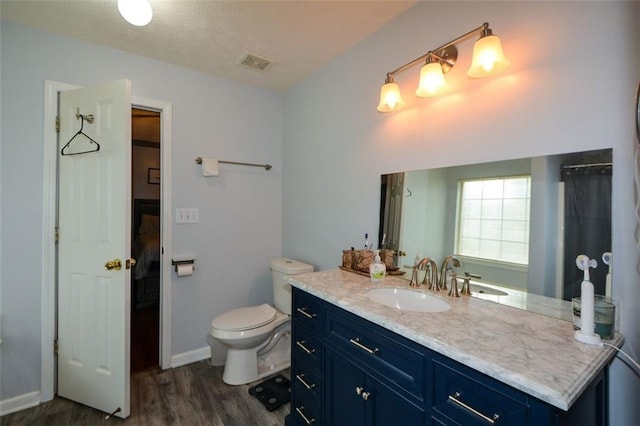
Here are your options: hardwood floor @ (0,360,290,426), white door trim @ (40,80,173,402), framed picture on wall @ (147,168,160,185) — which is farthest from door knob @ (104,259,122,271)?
framed picture on wall @ (147,168,160,185)

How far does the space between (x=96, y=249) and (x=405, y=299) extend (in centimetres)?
189

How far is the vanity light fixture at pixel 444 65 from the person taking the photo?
3.75 ft

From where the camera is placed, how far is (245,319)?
2.05 meters

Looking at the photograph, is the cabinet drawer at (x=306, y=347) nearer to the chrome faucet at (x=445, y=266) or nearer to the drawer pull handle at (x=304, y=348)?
the drawer pull handle at (x=304, y=348)

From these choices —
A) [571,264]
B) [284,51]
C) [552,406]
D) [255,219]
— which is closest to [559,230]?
[571,264]

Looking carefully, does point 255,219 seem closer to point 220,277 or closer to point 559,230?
point 220,277

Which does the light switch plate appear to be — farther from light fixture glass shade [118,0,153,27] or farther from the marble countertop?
the marble countertop

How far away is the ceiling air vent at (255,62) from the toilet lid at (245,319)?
197cm

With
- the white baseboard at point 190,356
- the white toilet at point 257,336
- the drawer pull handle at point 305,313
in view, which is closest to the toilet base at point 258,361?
the white toilet at point 257,336

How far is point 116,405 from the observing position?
66.9 inches

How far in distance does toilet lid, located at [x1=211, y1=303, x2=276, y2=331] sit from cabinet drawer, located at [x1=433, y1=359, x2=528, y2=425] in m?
1.41

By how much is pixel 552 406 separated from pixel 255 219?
2.39 m

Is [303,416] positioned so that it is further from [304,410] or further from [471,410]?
[471,410]

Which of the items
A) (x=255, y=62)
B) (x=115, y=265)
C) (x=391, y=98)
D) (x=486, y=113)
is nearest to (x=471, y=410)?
(x=486, y=113)
